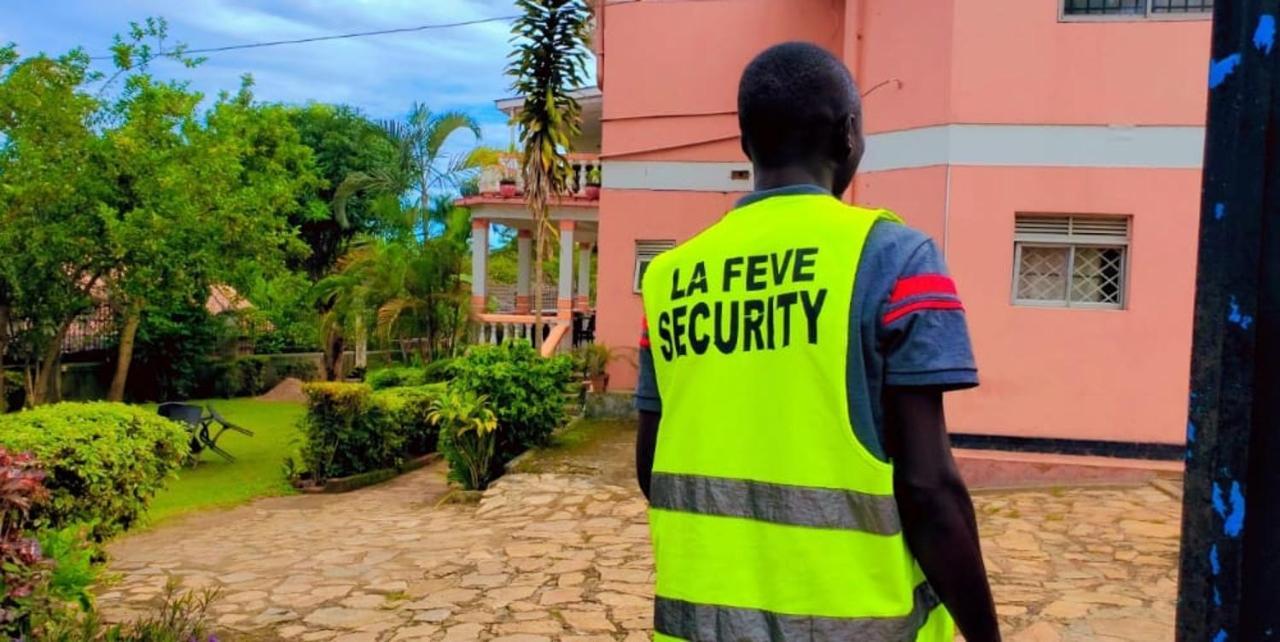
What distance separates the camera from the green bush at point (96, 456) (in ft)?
15.6

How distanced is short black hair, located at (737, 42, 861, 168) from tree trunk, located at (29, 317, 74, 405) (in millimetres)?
14220

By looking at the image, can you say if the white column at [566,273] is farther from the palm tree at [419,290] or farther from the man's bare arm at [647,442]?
the man's bare arm at [647,442]

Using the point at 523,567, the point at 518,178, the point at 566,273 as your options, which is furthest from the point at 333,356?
A: the point at 523,567

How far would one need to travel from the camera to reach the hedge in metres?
9.99

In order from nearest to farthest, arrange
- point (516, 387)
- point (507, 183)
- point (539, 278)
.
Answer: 1. point (516, 387)
2. point (539, 278)
3. point (507, 183)

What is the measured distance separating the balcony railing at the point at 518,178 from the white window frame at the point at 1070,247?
903cm

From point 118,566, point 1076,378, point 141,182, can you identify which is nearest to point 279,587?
point 118,566

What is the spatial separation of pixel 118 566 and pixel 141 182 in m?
7.86

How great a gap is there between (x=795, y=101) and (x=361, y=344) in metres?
20.0

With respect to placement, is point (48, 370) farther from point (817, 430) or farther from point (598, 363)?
point (817, 430)

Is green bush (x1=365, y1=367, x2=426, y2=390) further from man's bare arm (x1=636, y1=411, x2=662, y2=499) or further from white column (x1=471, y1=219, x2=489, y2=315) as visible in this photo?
man's bare arm (x1=636, y1=411, x2=662, y2=499)

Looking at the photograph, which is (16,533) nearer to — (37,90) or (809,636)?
(809,636)

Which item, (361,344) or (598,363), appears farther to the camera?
(361,344)

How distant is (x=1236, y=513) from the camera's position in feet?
3.80
